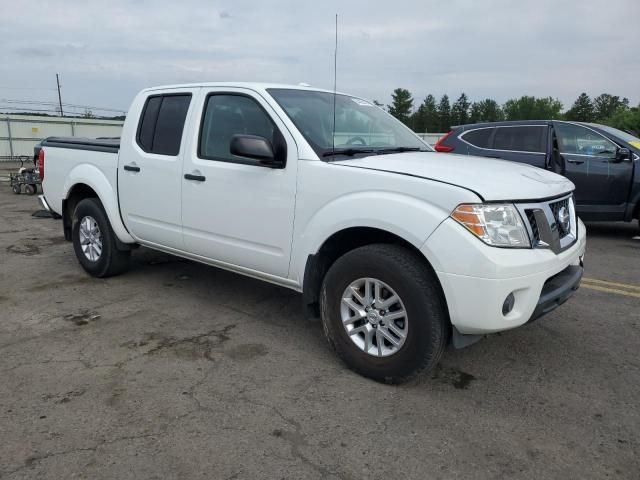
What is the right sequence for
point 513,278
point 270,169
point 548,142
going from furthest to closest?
1. point 548,142
2. point 270,169
3. point 513,278

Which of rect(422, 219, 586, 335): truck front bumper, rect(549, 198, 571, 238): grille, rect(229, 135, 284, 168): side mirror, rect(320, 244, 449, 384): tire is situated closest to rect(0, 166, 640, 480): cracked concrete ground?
rect(320, 244, 449, 384): tire

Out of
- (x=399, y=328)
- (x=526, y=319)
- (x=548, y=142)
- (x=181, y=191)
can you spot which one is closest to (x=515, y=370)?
(x=526, y=319)

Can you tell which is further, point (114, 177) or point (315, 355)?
point (114, 177)

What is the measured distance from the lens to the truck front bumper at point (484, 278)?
2.78m

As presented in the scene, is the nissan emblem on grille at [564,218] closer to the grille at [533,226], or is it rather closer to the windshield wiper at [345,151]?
the grille at [533,226]

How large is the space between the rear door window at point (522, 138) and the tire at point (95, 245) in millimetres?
5901

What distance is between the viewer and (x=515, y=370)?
350 cm

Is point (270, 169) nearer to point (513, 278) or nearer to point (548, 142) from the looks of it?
point (513, 278)

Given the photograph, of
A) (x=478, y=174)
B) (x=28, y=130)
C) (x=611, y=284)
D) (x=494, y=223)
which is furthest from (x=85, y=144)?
(x=28, y=130)

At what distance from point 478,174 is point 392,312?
949 mm

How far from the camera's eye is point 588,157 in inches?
306

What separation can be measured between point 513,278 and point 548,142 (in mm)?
5946

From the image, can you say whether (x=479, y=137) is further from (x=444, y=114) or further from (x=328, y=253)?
(x=444, y=114)

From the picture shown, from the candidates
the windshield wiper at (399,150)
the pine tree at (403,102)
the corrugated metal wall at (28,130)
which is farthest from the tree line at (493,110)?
the windshield wiper at (399,150)
